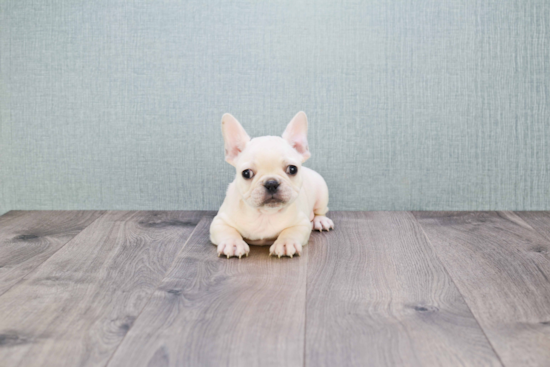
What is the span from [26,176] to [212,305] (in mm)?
1552

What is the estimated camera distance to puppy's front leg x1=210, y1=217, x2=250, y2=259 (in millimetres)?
1791

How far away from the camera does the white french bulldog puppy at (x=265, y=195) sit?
5.77 feet

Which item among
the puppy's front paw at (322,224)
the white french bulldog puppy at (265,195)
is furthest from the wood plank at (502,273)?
the white french bulldog puppy at (265,195)

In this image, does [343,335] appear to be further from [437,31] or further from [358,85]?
[437,31]

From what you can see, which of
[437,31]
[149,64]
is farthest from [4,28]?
[437,31]

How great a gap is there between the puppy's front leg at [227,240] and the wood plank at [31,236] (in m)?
0.57

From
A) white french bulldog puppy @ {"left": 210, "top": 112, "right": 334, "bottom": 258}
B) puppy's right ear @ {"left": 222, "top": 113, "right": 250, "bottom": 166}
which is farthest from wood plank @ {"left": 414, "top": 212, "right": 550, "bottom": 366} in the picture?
puppy's right ear @ {"left": 222, "top": 113, "right": 250, "bottom": 166}

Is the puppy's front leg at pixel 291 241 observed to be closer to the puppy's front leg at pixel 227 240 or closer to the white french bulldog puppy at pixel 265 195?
the white french bulldog puppy at pixel 265 195

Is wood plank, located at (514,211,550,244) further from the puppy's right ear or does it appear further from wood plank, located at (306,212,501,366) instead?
the puppy's right ear

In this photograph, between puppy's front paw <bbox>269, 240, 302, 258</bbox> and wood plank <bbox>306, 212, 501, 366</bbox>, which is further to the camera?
puppy's front paw <bbox>269, 240, 302, 258</bbox>

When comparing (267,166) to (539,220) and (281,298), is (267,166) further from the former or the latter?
(539,220)

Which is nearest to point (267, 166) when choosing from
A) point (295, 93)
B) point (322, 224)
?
point (322, 224)

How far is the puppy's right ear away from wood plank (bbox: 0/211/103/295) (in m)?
0.71

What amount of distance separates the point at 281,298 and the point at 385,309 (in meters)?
0.27
